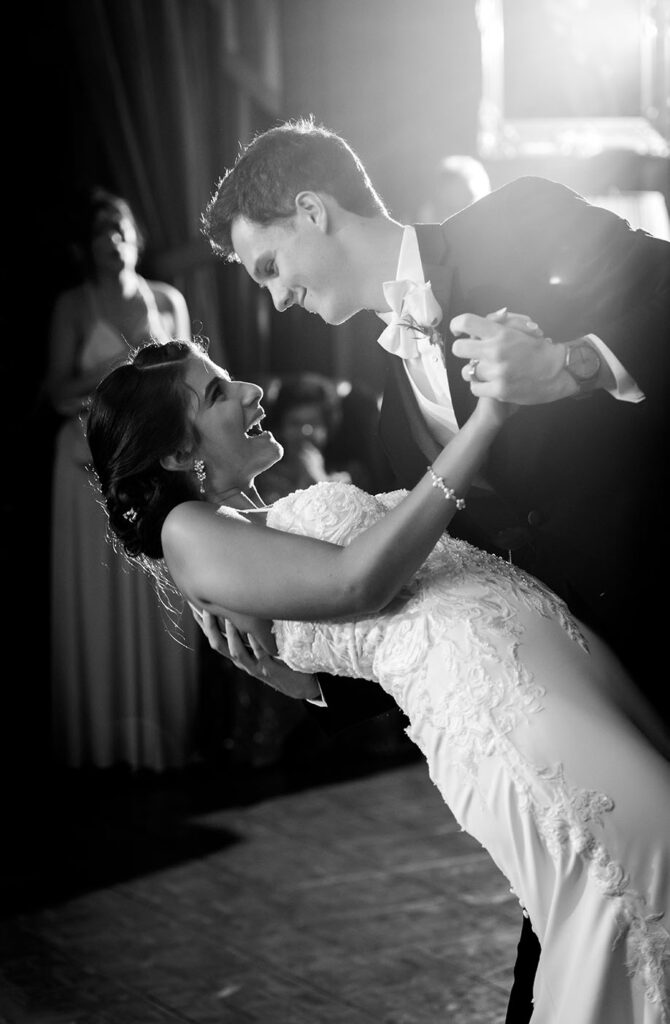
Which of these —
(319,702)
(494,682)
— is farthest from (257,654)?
(494,682)

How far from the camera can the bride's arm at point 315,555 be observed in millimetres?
1871

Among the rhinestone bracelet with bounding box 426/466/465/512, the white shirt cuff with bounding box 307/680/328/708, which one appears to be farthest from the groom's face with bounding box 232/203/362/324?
the white shirt cuff with bounding box 307/680/328/708

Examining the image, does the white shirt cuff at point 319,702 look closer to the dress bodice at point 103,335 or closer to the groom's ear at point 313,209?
the groom's ear at point 313,209

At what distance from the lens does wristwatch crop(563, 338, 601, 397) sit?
182cm

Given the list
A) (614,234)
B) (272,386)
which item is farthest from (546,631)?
(272,386)

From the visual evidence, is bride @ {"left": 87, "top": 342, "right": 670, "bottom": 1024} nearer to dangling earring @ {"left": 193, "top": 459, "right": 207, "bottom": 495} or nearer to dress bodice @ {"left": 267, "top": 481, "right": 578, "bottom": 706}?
dress bodice @ {"left": 267, "top": 481, "right": 578, "bottom": 706}

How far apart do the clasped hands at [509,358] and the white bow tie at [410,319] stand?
0.75ft

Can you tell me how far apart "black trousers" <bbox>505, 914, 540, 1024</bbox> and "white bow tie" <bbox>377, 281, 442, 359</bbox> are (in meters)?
1.03

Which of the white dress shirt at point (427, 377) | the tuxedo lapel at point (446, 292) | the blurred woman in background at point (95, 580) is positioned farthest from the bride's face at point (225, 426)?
the blurred woman in background at point (95, 580)

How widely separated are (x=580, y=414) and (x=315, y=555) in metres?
0.46

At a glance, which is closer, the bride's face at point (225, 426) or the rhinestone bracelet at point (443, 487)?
the rhinestone bracelet at point (443, 487)

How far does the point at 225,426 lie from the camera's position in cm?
229

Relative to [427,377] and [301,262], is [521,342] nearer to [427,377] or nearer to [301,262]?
[427,377]

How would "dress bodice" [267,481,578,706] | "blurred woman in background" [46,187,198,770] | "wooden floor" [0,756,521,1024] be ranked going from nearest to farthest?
"dress bodice" [267,481,578,706]
"wooden floor" [0,756,521,1024]
"blurred woman in background" [46,187,198,770]
